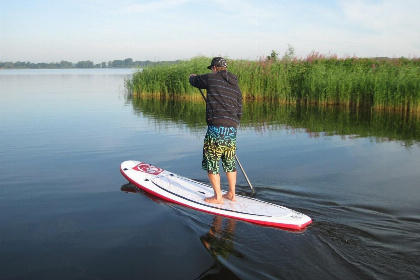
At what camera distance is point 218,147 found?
5.14 meters

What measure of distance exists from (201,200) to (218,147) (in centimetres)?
83

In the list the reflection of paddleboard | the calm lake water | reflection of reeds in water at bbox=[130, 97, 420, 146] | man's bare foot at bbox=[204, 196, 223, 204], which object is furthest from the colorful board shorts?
reflection of reeds in water at bbox=[130, 97, 420, 146]

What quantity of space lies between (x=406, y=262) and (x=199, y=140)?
6.84 m

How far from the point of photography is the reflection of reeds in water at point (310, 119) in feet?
36.1

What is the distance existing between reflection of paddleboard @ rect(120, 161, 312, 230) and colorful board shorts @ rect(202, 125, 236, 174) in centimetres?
52

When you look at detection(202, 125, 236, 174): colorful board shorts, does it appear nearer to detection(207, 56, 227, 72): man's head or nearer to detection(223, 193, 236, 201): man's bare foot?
detection(223, 193, 236, 201): man's bare foot

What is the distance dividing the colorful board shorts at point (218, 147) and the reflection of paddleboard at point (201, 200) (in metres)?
0.52

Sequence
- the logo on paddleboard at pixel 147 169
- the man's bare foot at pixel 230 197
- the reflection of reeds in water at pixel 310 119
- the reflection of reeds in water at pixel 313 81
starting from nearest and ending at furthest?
1. the man's bare foot at pixel 230 197
2. the logo on paddleboard at pixel 147 169
3. the reflection of reeds in water at pixel 310 119
4. the reflection of reeds in water at pixel 313 81

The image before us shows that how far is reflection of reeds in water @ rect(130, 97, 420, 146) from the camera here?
11.0m

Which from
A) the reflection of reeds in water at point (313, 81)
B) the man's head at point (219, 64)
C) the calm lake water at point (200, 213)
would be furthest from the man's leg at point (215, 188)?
the reflection of reeds in water at point (313, 81)

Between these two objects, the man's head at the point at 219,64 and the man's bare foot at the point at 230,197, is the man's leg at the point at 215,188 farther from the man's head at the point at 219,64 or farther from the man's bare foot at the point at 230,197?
the man's head at the point at 219,64

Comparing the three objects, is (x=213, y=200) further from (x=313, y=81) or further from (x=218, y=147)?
(x=313, y=81)

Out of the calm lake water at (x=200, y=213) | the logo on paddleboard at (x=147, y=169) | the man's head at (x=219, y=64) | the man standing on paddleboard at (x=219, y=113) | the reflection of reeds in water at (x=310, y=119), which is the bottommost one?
the calm lake water at (x=200, y=213)

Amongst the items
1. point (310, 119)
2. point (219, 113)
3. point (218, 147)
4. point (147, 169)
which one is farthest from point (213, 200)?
point (310, 119)
